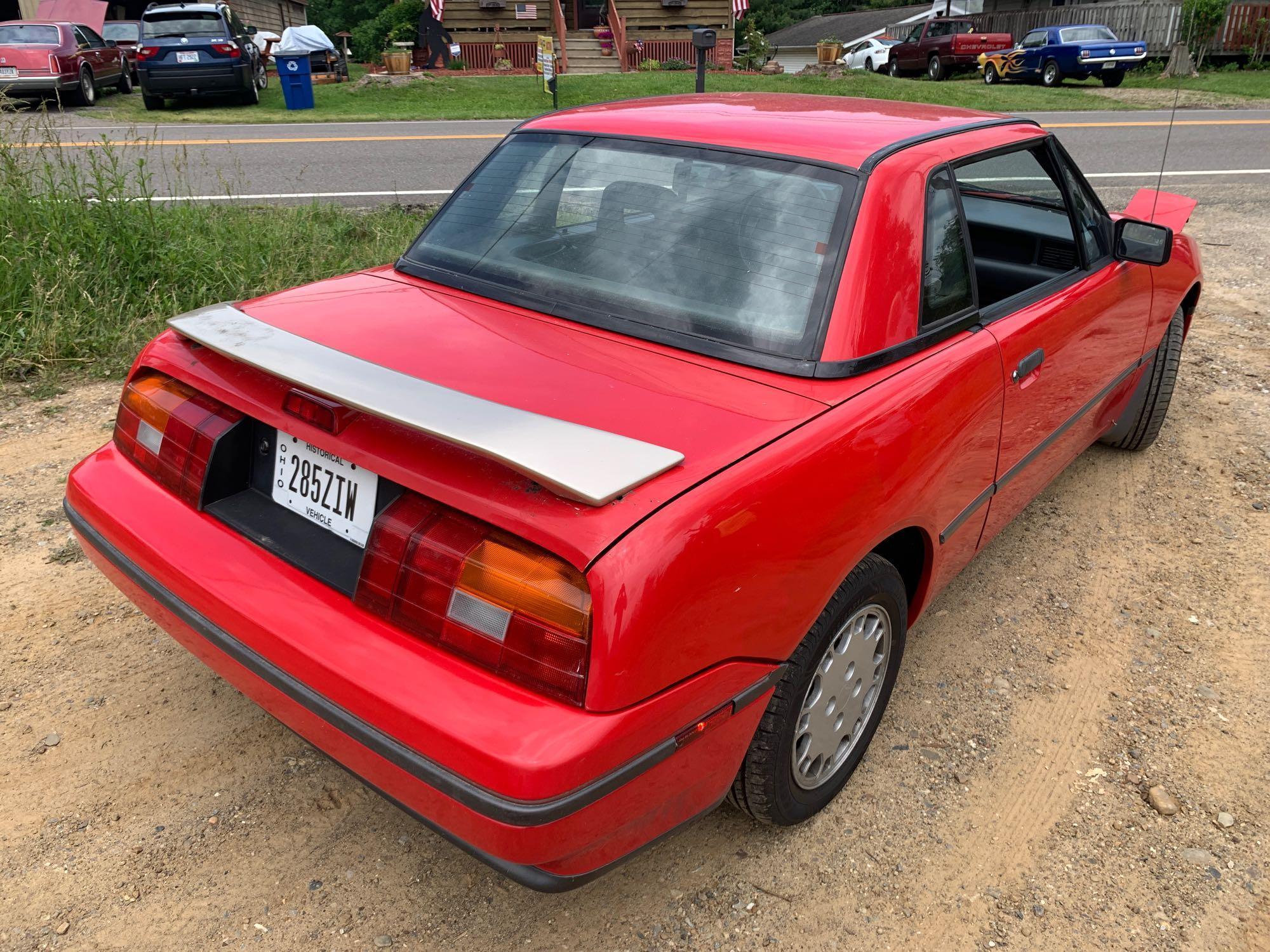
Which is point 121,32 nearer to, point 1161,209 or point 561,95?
point 561,95

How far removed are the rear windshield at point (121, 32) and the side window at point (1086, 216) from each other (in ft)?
85.2

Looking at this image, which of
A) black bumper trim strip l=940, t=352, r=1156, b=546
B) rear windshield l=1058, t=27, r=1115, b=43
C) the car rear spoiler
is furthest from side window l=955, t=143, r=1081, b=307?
rear windshield l=1058, t=27, r=1115, b=43

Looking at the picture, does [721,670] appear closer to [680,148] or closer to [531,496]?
[531,496]

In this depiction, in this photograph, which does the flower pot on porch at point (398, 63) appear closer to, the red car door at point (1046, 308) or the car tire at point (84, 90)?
the car tire at point (84, 90)

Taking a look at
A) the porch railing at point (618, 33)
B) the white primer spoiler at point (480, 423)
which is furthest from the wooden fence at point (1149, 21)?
the white primer spoiler at point (480, 423)

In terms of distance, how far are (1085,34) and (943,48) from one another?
487cm

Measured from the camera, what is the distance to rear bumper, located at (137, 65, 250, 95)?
52.8 ft

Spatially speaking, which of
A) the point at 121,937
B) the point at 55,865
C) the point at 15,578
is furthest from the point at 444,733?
the point at 15,578

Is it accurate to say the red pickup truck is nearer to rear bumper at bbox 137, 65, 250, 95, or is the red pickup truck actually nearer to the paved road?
the paved road

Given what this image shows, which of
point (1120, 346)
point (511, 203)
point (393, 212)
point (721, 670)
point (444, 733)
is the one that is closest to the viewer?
point (444, 733)

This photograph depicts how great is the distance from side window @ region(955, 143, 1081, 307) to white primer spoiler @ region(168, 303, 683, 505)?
65.4 inches

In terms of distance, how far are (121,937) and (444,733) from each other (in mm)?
1040

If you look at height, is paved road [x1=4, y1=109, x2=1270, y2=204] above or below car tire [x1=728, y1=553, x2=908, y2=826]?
above

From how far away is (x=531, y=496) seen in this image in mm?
1720
